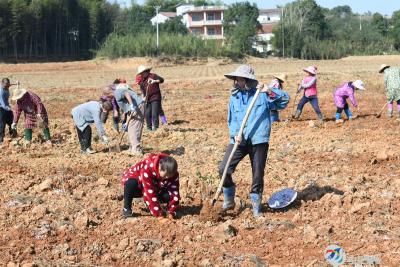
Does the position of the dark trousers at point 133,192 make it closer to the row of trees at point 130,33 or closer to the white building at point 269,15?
the row of trees at point 130,33

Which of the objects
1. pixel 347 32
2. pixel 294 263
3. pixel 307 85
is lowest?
pixel 294 263

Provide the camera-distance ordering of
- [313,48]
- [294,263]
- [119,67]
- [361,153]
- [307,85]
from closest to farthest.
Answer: [294,263] < [361,153] < [307,85] < [119,67] < [313,48]

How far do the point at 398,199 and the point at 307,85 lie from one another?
6375 millimetres

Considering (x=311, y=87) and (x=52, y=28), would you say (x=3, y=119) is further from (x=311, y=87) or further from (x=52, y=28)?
(x=52, y=28)

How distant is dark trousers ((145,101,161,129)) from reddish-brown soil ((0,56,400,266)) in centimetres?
73

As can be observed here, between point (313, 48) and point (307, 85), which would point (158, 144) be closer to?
point (307, 85)

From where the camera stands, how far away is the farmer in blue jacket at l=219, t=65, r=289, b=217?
238 inches

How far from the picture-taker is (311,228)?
19.0ft

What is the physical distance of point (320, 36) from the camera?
265ft

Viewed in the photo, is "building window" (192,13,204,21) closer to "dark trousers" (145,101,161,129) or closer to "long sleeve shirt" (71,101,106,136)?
"dark trousers" (145,101,161,129)

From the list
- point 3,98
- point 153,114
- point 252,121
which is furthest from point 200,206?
point 3,98

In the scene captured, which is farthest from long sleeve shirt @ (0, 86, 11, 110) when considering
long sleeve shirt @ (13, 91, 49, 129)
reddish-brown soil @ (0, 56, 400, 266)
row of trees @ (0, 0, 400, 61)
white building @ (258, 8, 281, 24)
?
white building @ (258, 8, 281, 24)

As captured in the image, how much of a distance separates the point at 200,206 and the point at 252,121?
4.29 ft

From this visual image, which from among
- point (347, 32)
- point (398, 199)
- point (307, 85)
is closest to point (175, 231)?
point (398, 199)
